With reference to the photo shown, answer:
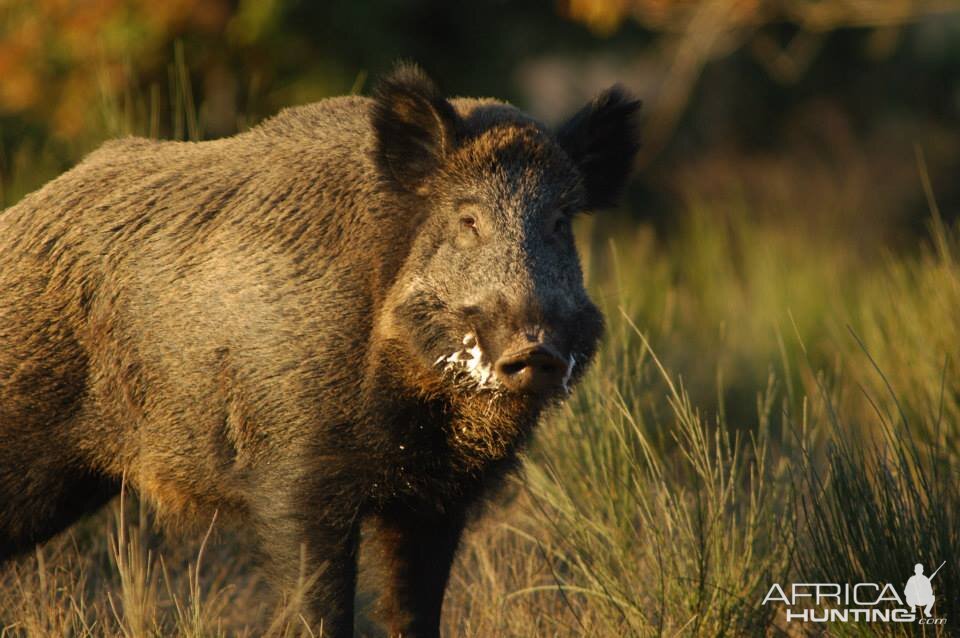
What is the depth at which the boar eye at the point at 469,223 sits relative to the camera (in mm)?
3963

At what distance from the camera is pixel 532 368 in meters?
3.54

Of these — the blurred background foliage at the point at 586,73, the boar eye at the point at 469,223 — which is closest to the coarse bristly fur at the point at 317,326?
the boar eye at the point at 469,223

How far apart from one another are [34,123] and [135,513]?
15.7 feet

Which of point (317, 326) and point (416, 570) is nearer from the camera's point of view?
point (317, 326)

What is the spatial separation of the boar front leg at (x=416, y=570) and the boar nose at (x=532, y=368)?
2.98 feet

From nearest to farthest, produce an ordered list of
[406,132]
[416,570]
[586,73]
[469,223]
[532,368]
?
[532,368] < [469,223] < [406,132] < [416,570] < [586,73]

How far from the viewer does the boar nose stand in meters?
3.53

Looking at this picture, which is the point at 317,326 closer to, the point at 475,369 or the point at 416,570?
the point at 475,369

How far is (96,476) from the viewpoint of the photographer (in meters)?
4.42

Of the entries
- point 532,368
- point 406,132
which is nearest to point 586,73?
point 406,132

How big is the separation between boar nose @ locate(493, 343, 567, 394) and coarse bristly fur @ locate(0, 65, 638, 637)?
6cm

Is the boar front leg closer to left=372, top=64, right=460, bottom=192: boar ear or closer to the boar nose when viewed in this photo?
the boar nose

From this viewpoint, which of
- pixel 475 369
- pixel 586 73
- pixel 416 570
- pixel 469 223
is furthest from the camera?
pixel 586 73

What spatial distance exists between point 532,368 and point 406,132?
101cm
